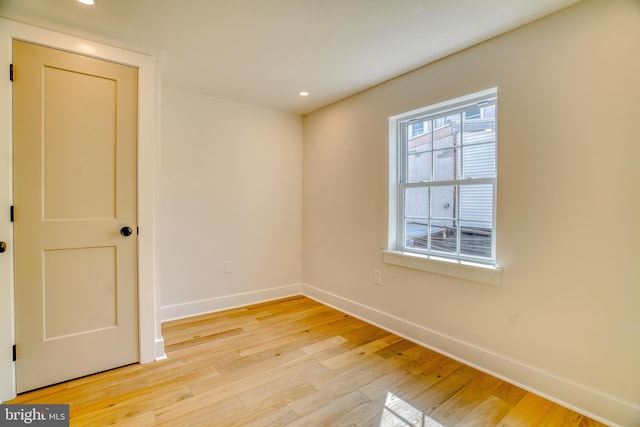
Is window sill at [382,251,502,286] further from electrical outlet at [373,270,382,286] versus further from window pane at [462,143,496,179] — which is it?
window pane at [462,143,496,179]

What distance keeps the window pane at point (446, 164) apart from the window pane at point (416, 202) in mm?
178

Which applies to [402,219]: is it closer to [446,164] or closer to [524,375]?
[446,164]

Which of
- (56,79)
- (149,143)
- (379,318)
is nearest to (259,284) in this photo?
(379,318)

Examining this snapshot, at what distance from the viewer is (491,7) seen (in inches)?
68.2

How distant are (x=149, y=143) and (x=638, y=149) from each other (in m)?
2.98

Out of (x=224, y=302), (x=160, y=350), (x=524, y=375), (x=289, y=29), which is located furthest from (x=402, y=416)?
(x=289, y=29)

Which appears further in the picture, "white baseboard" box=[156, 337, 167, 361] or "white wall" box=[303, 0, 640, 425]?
"white baseboard" box=[156, 337, 167, 361]

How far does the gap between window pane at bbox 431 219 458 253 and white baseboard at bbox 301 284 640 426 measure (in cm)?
68

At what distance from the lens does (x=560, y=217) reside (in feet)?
5.87

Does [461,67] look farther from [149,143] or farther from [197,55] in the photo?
[149,143]

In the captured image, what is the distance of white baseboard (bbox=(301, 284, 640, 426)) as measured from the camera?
1.60 meters

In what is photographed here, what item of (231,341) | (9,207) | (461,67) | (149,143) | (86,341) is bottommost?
(231,341)

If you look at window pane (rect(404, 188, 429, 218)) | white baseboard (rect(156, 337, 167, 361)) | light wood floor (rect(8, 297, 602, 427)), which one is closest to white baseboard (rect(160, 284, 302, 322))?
light wood floor (rect(8, 297, 602, 427))

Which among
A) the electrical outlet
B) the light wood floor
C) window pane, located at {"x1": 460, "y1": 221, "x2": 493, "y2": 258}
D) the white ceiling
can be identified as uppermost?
the white ceiling
